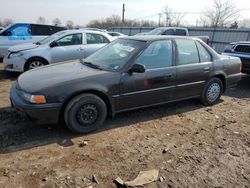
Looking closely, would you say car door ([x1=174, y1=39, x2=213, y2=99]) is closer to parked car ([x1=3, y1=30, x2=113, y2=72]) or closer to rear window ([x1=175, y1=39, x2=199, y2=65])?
rear window ([x1=175, y1=39, x2=199, y2=65])

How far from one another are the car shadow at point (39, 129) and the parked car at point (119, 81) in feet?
0.95

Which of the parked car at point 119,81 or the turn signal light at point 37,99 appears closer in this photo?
the turn signal light at point 37,99

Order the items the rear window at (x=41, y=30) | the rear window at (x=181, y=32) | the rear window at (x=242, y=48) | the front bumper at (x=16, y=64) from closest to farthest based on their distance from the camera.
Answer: the rear window at (x=242, y=48) < the front bumper at (x=16, y=64) < the rear window at (x=41, y=30) < the rear window at (x=181, y=32)

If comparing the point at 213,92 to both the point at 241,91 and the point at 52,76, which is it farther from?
the point at 52,76

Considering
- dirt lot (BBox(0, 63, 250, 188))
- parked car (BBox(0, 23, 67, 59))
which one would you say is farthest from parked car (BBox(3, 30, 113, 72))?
dirt lot (BBox(0, 63, 250, 188))

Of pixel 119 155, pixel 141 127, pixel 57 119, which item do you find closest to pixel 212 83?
pixel 141 127

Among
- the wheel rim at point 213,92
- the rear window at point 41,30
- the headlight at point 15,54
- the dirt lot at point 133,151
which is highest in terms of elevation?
the rear window at point 41,30

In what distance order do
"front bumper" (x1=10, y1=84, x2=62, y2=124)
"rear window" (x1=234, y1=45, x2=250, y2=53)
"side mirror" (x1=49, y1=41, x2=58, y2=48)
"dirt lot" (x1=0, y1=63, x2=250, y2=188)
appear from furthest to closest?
"side mirror" (x1=49, y1=41, x2=58, y2=48), "rear window" (x1=234, y1=45, x2=250, y2=53), "front bumper" (x1=10, y1=84, x2=62, y2=124), "dirt lot" (x1=0, y1=63, x2=250, y2=188)

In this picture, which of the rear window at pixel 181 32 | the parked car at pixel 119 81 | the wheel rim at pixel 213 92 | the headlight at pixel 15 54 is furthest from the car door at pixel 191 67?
the rear window at pixel 181 32

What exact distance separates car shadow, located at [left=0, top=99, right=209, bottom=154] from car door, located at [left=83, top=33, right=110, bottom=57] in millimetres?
3909

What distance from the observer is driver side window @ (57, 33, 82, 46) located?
837cm

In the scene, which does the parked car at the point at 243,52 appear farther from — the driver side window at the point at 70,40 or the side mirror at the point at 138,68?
the driver side window at the point at 70,40

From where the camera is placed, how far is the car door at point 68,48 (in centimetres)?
818

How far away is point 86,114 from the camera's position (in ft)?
14.0
